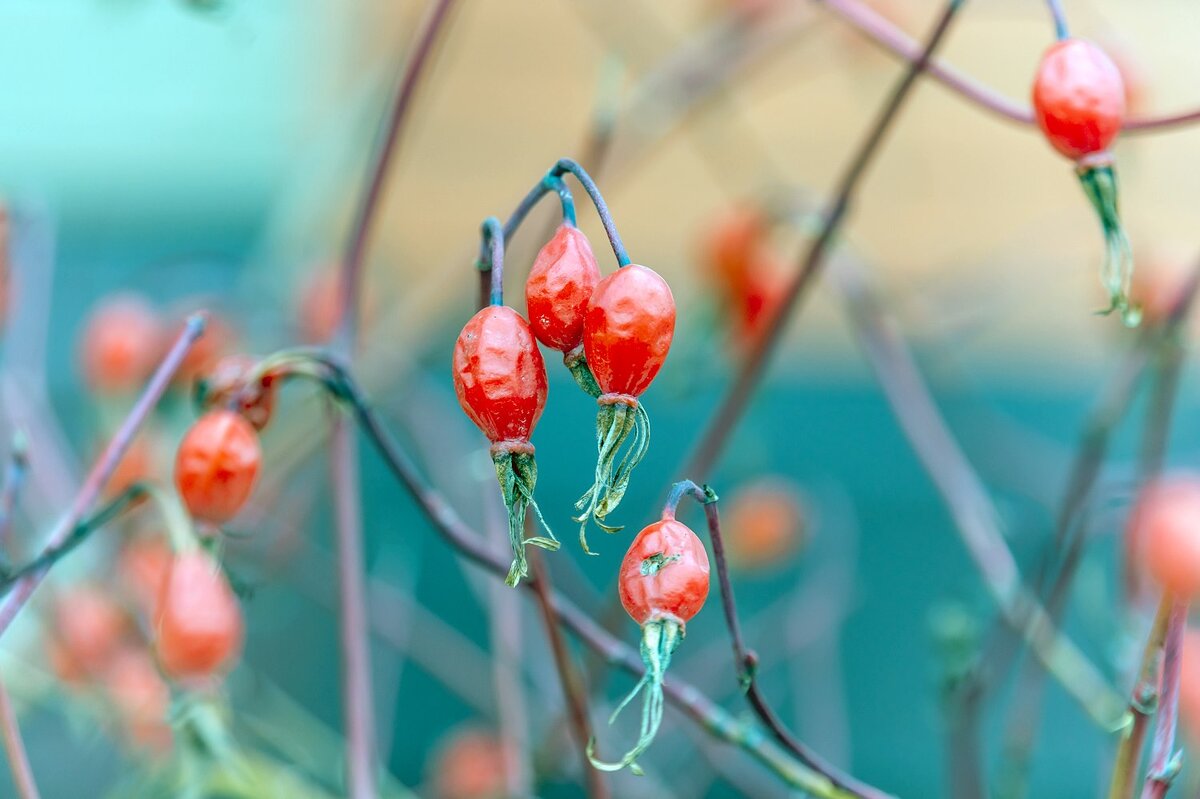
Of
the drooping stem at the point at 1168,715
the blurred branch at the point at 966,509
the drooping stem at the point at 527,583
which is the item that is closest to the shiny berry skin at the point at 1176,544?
the drooping stem at the point at 1168,715

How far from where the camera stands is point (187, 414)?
0.92 meters

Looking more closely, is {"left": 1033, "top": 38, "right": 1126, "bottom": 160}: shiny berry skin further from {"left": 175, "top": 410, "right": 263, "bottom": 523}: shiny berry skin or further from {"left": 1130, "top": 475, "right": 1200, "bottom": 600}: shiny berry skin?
{"left": 175, "top": 410, "right": 263, "bottom": 523}: shiny berry skin

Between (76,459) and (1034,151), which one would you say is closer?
(76,459)

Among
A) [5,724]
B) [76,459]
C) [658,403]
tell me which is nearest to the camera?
[5,724]

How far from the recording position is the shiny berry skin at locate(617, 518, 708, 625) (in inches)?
13.2

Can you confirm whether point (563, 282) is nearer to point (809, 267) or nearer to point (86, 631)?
point (809, 267)

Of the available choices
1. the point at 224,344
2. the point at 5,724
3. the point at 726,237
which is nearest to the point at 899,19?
the point at 726,237

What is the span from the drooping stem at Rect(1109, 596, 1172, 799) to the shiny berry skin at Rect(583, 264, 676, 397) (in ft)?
0.53

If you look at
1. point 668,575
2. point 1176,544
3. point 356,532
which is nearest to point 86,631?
point 356,532

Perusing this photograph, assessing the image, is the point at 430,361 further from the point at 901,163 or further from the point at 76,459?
the point at 901,163

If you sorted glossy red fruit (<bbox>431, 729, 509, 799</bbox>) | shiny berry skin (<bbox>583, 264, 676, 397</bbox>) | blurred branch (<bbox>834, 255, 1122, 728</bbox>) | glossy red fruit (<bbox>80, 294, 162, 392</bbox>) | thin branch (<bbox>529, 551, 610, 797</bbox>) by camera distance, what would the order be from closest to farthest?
shiny berry skin (<bbox>583, 264, 676, 397</bbox>), thin branch (<bbox>529, 551, 610, 797</bbox>), blurred branch (<bbox>834, 255, 1122, 728</bbox>), glossy red fruit (<bbox>80, 294, 162, 392</bbox>), glossy red fruit (<bbox>431, 729, 509, 799</bbox>)

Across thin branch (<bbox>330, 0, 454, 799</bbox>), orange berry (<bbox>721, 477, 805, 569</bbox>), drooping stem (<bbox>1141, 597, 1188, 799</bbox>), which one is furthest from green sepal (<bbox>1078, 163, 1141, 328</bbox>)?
orange berry (<bbox>721, 477, 805, 569</bbox>)

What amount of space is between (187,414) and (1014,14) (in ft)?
4.17

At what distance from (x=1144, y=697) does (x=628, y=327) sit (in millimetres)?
180
